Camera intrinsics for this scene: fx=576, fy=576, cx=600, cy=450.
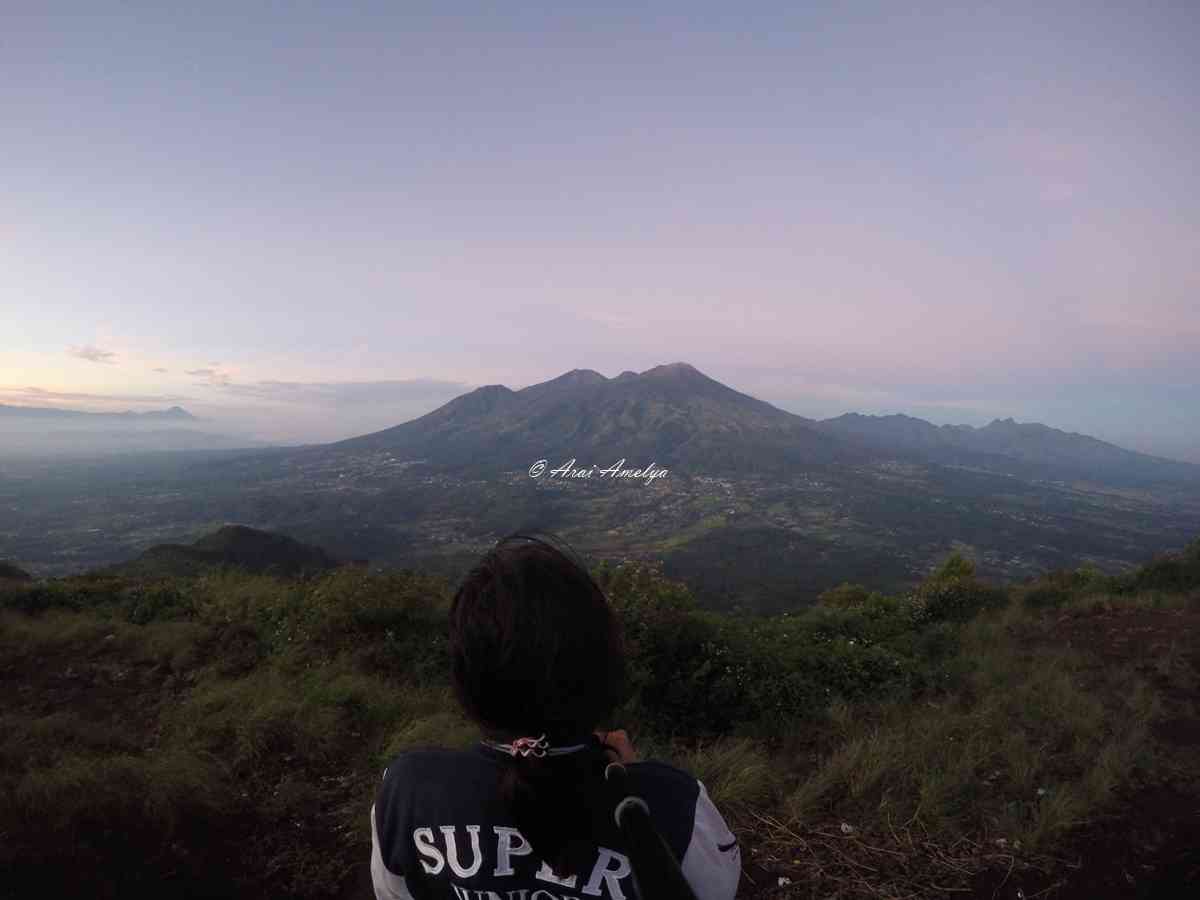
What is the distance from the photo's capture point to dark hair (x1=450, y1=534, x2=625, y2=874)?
3.64 ft

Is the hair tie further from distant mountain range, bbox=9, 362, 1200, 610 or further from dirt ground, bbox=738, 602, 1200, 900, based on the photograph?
distant mountain range, bbox=9, 362, 1200, 610

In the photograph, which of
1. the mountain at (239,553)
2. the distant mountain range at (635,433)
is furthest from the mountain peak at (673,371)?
the mountain at (239,553)

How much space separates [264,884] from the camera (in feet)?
10.2

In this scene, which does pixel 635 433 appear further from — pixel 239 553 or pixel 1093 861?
pixel 1093 861

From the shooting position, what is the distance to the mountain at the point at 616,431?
84.2m

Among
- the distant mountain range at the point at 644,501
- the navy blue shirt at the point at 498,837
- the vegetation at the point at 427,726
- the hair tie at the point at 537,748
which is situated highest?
the hair tie at the point at 537,748

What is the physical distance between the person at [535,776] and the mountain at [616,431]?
250 ft

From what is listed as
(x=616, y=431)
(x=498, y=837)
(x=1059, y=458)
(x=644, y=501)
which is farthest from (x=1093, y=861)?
(x=1059, y=458)

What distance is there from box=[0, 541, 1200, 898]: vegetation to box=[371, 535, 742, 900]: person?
2612 mm

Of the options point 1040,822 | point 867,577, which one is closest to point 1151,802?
point 1040,822

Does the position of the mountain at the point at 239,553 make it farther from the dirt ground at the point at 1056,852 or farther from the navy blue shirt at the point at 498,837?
the navy blue shirt at the point at 498,837

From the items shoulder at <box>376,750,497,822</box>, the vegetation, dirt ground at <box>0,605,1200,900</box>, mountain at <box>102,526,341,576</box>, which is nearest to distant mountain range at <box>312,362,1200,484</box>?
mountain at <box>102,526,341,576</box>

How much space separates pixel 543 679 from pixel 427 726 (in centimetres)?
389

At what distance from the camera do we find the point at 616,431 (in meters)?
97.0
